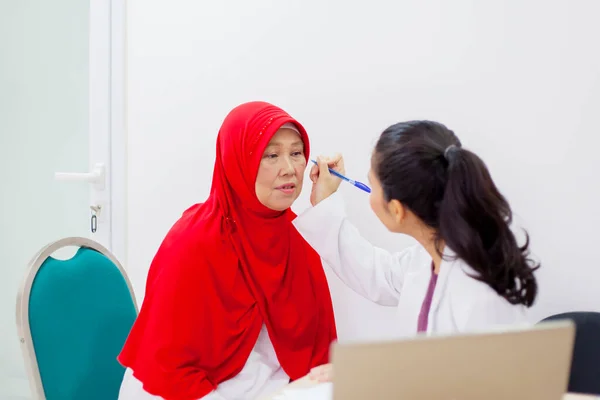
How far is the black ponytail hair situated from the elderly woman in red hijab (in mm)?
400

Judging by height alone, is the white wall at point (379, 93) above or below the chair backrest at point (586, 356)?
above

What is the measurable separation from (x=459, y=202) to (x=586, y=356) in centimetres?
73

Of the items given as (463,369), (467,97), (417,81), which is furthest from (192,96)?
(463,369)

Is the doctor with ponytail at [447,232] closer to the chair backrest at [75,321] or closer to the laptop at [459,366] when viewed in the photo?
the laptop at [459,366]

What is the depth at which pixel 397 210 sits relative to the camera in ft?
4.37

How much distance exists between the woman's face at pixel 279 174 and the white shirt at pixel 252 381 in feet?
1.19

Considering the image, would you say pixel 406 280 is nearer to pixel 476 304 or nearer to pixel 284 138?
pixel 476 304

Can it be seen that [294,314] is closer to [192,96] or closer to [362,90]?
[362,90]

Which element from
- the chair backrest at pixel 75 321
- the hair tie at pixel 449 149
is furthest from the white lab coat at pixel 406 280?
the chair backrest at pixel 75 321

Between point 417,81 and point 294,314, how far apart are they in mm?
771

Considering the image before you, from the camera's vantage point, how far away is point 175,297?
61.4 inches

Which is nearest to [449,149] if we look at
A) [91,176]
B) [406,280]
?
[406,280]

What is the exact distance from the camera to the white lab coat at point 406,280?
1.26 meters

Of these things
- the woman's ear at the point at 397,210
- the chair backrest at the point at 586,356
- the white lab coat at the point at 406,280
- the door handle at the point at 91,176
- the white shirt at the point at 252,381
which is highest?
the woman's ear at the point at 397,210
